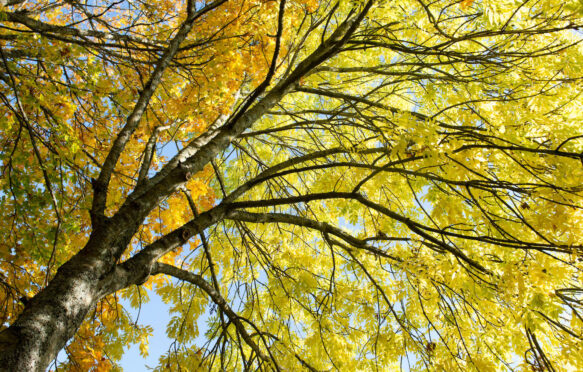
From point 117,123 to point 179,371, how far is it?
2.90 metres

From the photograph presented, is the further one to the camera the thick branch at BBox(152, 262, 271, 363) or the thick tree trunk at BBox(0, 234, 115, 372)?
the thick branch at BBox(152, 262, 271, 363)

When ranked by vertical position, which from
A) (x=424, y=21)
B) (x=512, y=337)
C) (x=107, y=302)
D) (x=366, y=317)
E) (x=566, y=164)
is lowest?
(x=512, y=337)

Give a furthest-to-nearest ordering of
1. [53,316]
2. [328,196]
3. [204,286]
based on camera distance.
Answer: [204,286] → [328,196] → [53,316]

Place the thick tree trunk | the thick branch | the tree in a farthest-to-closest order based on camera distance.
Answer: the thick branch < the tree < the thick tree trunk

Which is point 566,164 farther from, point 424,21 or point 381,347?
point 381,347

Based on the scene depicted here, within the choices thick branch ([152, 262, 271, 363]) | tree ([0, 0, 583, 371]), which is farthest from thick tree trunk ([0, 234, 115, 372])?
thick branch ([152, 262, 271, 363])

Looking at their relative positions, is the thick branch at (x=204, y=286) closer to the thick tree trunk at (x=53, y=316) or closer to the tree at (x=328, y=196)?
the tree at (x=328, y=196)

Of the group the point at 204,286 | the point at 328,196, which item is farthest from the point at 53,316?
the point at 328,196

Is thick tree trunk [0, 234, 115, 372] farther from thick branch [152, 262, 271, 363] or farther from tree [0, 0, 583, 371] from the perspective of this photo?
thick branch [152, 262, 271, 363]

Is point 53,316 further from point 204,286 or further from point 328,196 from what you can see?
point 328,196

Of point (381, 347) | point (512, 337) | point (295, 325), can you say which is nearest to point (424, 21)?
point (512, 337)

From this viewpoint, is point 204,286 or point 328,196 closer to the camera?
point 328,196

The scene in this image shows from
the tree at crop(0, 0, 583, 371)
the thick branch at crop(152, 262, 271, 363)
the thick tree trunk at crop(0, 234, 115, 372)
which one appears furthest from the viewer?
the thick branch at crop(152, 262, 271, 363)

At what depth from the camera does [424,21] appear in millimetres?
3012
